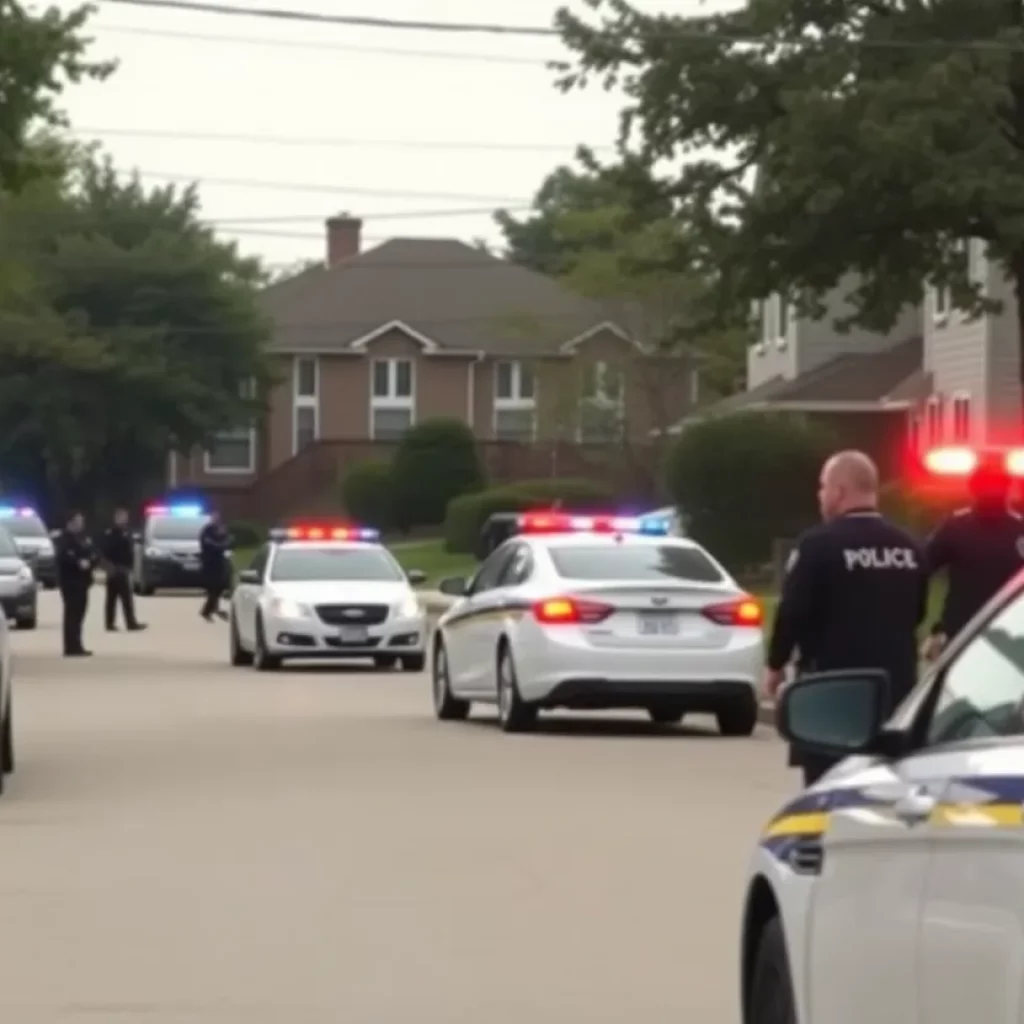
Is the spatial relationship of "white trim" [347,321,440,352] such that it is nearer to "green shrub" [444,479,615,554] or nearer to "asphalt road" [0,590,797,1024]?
"green shrub" [444,479,615,554]

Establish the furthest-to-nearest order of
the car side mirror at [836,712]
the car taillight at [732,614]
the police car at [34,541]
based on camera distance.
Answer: the police car at [34,541]
the car taillight at [732,614]
the car side mirror at [836,712]

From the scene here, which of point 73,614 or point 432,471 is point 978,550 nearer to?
point 73,614

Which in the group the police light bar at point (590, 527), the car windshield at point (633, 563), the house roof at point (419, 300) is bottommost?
the car windshield at point (633, 563)

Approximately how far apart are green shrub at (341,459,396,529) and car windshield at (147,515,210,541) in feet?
67.5

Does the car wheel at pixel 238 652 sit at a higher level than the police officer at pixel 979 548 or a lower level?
lower

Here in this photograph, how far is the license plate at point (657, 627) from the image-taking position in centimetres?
2469

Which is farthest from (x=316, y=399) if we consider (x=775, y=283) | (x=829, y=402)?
(x=775, y=283)

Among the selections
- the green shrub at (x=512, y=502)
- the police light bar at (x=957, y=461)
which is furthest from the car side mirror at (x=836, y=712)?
the green shrub at (x=512, y=502)

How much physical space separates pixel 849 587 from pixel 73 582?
2714 cm

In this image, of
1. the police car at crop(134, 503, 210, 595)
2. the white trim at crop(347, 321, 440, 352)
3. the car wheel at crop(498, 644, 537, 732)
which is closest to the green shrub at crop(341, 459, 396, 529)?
the white trim at crop(347, 321, 440, 352)

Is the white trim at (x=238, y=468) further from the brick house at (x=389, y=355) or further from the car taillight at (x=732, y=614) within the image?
the car taillight at (x=732, y=614)

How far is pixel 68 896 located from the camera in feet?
47.4

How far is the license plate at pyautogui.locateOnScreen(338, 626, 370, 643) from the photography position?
35.1 meters

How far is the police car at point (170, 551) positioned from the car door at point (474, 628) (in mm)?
39132
